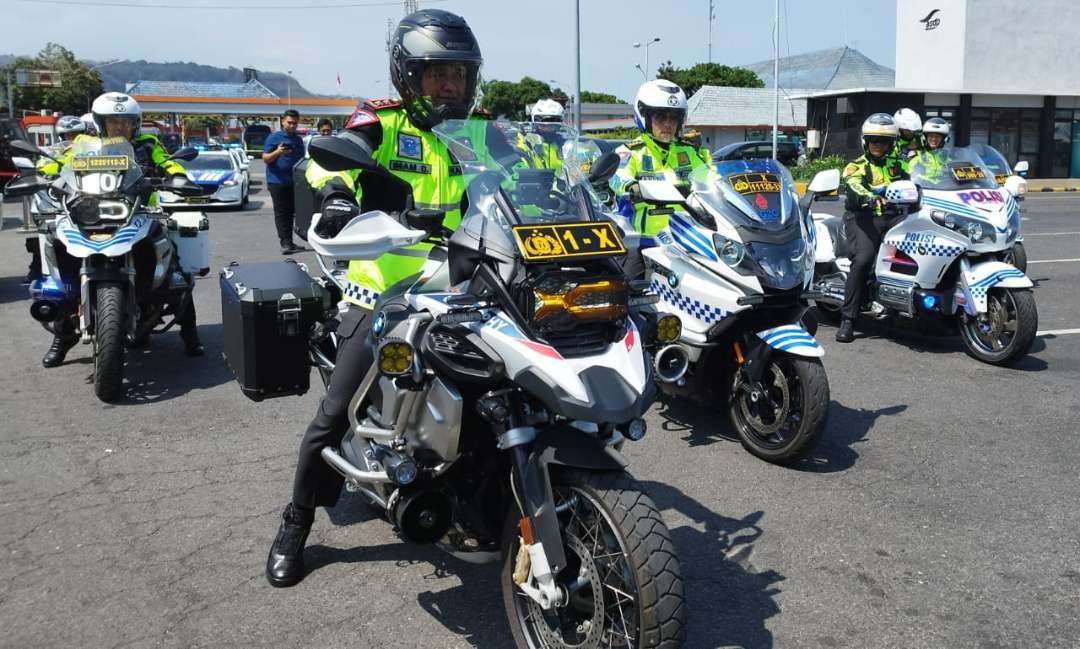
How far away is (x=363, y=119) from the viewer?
12.0 ft

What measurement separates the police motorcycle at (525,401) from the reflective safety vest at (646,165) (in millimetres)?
3355

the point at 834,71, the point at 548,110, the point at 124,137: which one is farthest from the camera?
the point at 834,71

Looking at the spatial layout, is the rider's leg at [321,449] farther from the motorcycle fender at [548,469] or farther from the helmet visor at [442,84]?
the motorcycle fender at [548,469]

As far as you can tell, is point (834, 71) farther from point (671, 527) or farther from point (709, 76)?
point (671, 527)

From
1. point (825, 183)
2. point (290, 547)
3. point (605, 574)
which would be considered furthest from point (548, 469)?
point (825, 183)

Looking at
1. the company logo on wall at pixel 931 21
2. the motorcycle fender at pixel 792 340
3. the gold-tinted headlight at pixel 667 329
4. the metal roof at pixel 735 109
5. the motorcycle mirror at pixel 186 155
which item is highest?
the company logo on wall at pixel 931 21

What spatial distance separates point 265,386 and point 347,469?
91 centimetres

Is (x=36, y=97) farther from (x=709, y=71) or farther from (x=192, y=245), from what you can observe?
(x=192, y=245)

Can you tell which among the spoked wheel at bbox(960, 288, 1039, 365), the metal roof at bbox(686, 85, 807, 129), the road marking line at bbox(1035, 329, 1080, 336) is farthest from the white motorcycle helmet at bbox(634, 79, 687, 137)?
the metal roof at bbox(686, 85, 807, 129)

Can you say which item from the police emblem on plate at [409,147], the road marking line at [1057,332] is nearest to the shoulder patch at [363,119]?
the police emblem on plate at [409,147]

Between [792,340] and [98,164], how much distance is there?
498 centimetres

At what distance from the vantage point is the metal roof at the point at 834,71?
71375 mm

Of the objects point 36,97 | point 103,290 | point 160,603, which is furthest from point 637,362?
point 36,97

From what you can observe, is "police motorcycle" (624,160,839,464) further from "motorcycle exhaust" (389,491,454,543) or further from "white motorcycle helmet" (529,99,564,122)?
"white motorcycle helmet" (529,99,564,122)
